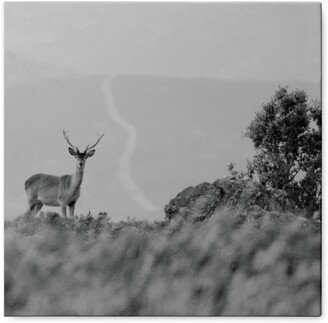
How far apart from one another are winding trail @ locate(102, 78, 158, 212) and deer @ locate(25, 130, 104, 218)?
0.22 m

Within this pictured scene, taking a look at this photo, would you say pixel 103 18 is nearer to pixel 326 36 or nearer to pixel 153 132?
pixel 153 132

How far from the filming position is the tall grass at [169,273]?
6688mm

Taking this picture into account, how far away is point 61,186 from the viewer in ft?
24.1

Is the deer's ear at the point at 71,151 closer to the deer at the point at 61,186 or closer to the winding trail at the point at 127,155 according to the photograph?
the deer at the point at 61,186

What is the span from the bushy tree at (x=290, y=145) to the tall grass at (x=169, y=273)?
650 millimetres

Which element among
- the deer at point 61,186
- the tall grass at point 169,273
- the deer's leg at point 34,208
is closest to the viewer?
the tall grass at point 169,273

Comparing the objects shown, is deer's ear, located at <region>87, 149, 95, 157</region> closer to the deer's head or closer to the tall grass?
the deer's head

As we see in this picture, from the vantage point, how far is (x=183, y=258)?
6711 millimetres

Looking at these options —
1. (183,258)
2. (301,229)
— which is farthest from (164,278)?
(301,229)

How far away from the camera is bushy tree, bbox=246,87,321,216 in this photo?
7.31m

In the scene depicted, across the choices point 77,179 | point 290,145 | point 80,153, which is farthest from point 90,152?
point 290,145

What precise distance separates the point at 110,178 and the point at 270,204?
4.65 ft

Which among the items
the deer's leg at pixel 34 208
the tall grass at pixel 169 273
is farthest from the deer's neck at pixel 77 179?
the tall grass at pixel 169 273

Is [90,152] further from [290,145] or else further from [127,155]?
[290,145]
